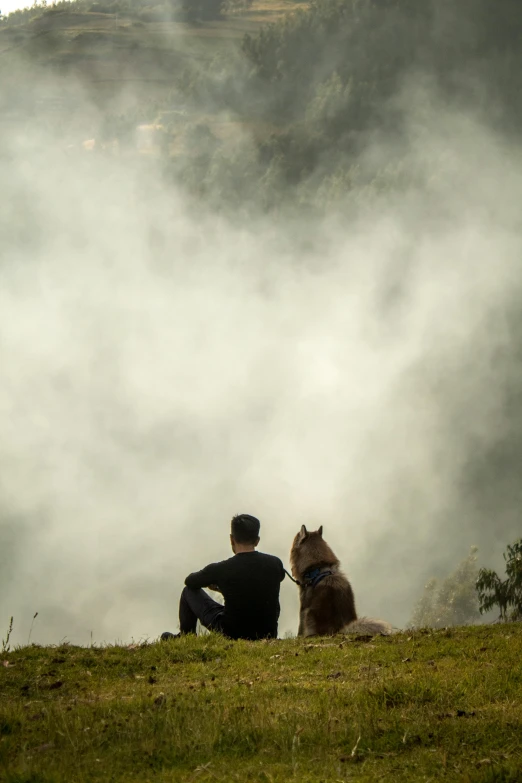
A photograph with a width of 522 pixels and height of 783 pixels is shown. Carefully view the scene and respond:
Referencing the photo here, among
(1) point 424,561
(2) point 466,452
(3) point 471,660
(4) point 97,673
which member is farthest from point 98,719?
(2) point 466,452

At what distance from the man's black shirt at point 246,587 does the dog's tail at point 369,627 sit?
100 centimetres

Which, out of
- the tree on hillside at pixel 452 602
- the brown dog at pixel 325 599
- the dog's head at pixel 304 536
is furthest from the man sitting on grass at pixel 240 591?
the tree on hillside at pixel 452 602

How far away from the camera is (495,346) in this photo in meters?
180

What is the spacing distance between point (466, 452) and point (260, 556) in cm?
16456

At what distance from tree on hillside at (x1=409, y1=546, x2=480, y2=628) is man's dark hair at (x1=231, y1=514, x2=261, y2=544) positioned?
7154 centimetres

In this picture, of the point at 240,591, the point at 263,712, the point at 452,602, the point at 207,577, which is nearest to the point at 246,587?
the point at 240,591

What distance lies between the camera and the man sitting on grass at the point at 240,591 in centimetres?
1131

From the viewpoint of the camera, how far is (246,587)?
1135cm

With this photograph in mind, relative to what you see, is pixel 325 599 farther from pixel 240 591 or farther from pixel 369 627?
pixel 240 591

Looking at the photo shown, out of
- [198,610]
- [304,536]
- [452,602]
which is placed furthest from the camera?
[452,602]

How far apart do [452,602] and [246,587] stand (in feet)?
274

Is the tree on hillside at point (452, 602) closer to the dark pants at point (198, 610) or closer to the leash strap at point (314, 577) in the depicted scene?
the leash strap at point (314, 577)

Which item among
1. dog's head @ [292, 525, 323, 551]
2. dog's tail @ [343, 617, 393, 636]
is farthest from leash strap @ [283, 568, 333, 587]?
dog's tail @ [343, 617, 393, 636]

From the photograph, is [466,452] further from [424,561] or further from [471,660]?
[471,660]
